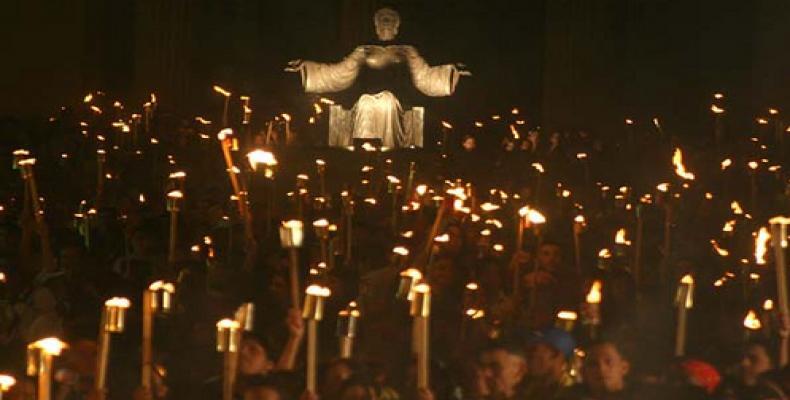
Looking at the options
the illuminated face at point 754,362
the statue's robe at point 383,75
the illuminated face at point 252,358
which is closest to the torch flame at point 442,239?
the illuminated face at point 754,362

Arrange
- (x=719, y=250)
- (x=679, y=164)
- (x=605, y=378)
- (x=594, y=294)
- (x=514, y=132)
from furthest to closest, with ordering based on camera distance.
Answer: (x=514, y=132) → (x=679, y=164) → (x=719, y=250) → (x=594, y=294) → (x=605, y=378)

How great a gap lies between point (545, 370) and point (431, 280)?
8.04ft

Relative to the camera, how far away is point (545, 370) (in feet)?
29.3

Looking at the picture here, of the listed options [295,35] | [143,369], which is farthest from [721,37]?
[143,369]

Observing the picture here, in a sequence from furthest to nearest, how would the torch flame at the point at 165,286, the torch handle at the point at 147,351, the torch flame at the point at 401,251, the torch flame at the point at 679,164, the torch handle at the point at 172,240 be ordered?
the torch flame at the point at 679,164
the torch flame at the point at 401,251
the torch handle at the point at 172,240
the torch flame at the point at 165,286
the torch handle at the point at 147,351

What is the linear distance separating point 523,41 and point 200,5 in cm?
571

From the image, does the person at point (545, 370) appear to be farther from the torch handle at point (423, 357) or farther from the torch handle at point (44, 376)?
the torch handle at point (44, 376)

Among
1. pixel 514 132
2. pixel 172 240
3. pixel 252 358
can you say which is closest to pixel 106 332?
pixel 252 358

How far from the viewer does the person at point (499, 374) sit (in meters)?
8.68

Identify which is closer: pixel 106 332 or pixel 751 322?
pixel 106 332

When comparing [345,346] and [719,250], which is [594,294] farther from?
[719,250]

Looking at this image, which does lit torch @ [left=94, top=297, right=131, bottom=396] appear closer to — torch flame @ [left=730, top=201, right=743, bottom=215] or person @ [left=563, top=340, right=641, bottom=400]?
person @ [left=563, top=340, right=641, bottom=400]

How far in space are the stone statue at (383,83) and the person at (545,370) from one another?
17.5 m

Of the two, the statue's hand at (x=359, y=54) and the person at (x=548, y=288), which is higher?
the statue's hand at (x=359, y=54)
